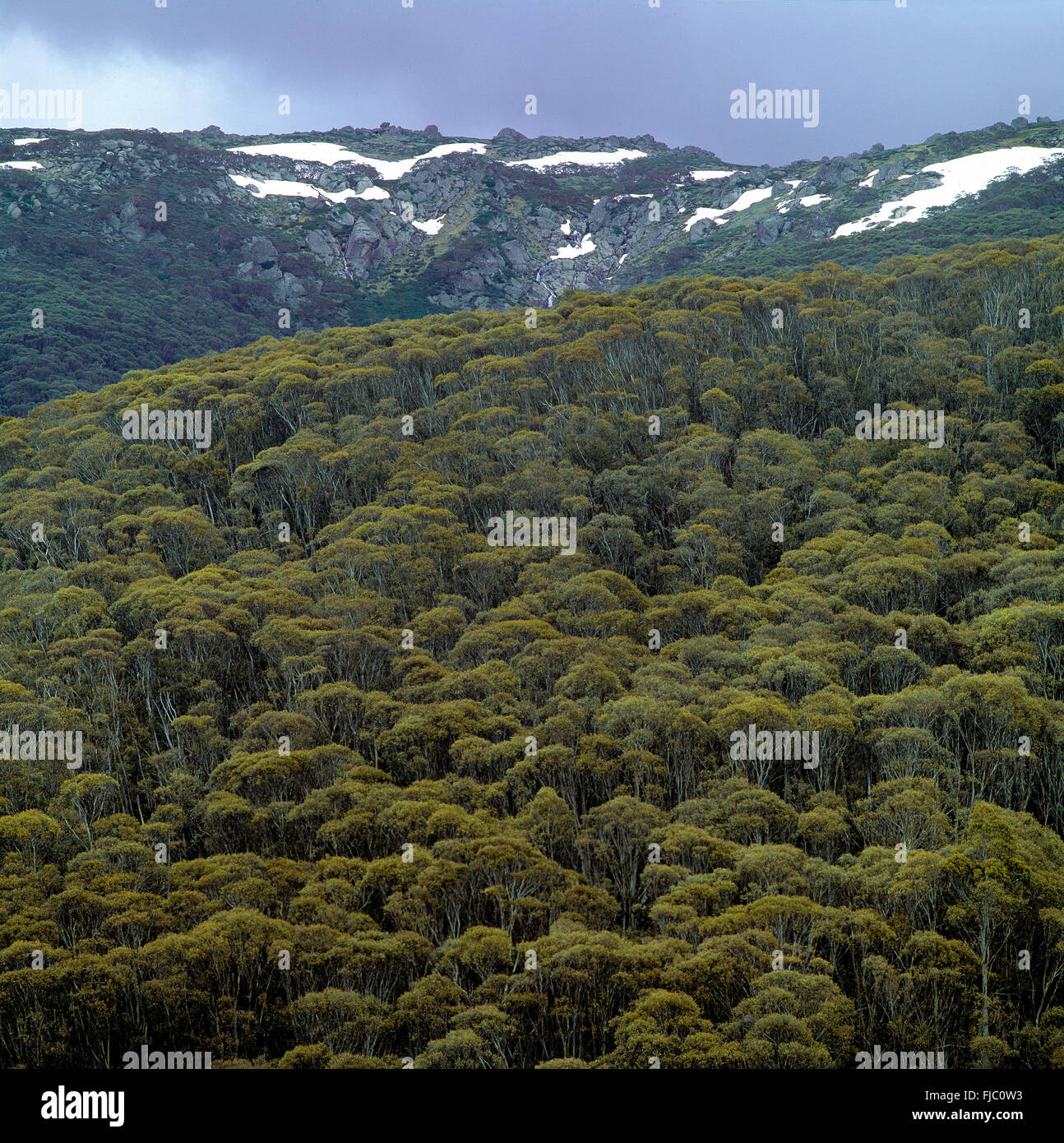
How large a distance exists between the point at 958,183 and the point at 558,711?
138386 mm

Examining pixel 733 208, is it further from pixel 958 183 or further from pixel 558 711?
pixel 558 711

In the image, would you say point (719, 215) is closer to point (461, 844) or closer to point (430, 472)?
point (430, 472)

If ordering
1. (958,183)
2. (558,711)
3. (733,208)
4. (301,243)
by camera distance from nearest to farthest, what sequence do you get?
(558,711) → (958,183) → (301,243) → (733,208)

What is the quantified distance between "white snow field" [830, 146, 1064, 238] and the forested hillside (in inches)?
3274

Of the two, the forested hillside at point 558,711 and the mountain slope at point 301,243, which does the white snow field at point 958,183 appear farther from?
the forested hillside at point 558,711

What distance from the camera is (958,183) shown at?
14050cm

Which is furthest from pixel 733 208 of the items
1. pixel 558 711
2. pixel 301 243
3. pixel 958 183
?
pixel 558 711

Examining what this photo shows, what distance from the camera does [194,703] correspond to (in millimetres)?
37125

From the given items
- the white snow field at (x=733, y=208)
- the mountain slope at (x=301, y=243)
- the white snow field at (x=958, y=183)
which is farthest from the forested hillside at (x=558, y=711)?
the white snow field at (x=733, y=208)

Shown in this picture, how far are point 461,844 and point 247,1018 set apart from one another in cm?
677

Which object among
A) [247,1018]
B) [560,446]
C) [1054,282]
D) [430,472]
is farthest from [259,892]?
[1054,282]

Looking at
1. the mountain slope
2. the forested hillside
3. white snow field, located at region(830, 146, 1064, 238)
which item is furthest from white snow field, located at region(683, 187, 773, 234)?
the forested hillside

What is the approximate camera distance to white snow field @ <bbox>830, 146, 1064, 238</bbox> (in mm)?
136000

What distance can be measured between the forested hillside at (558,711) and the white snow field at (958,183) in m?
83.2
